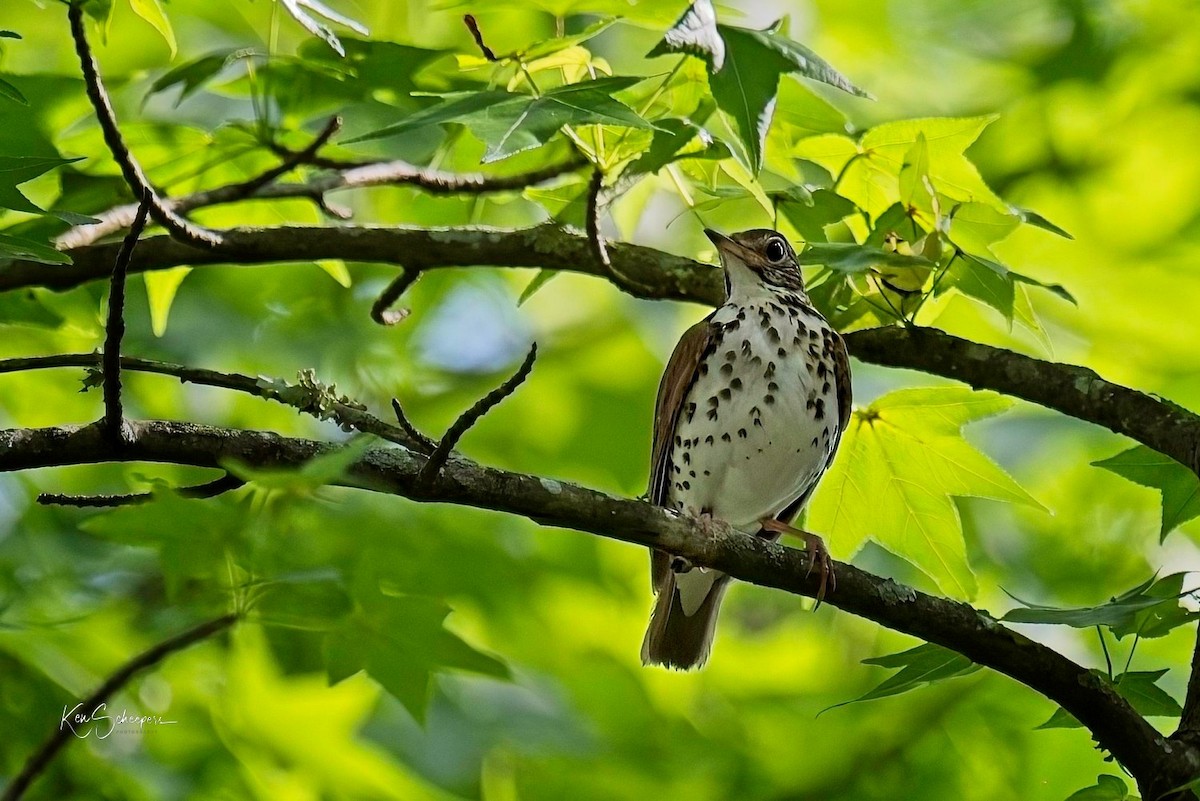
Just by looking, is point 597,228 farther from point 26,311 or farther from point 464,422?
point 26,311

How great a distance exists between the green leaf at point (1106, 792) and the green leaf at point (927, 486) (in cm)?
81

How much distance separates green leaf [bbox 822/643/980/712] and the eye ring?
1.92 metres

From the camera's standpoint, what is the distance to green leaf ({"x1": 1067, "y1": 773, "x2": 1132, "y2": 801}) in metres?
2.62

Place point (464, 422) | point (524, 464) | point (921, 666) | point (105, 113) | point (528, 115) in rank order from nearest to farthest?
point (464, 422), point (105, 113), point (528, 115), point (921, 666), point (524, 464)

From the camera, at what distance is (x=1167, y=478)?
3.13 meters

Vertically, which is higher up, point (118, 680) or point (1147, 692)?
point (1147, 692)

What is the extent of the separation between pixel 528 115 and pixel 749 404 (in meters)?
1.81

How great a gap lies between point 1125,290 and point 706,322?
3.44 m

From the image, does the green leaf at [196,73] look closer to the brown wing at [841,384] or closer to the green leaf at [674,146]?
the green leaf at [674,146]

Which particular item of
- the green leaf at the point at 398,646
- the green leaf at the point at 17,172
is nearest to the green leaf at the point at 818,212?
the green leaf at the point at 398,646

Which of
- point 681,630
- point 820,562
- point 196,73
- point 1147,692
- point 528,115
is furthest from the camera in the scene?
point 681,630

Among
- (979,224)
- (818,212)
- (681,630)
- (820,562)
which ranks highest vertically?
(979,224)

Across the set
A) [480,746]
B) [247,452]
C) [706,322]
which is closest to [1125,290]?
[706,322]

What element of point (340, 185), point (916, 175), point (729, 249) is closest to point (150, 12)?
point (340, 185)
